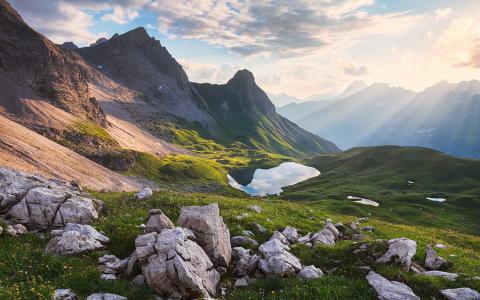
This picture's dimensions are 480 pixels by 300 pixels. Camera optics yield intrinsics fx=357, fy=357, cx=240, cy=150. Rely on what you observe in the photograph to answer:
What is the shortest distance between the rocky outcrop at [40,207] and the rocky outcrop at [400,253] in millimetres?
17205

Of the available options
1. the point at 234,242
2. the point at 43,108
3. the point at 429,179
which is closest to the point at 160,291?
the point at 234,242

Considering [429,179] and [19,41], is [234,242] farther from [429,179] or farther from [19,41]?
[19,41]

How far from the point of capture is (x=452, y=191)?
12538cm

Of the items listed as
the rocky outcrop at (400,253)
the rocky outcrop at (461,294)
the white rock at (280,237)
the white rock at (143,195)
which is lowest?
the white rock at (143,195)

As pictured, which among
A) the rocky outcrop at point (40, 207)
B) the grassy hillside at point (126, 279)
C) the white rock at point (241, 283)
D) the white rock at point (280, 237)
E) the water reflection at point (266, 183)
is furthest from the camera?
the water reflection at point (266, 183)

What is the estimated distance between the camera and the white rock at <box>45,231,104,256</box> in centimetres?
1647

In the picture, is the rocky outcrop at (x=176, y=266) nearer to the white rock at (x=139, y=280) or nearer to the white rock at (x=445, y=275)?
the white rock at (x=139, y=280)

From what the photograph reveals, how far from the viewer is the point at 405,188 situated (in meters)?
132

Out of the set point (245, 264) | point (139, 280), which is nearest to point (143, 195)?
point (245, 264)

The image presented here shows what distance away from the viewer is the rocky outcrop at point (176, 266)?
14.2m

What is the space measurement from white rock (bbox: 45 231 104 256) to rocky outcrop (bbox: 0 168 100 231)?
3.80 metres

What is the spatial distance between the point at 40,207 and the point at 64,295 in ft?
31.8

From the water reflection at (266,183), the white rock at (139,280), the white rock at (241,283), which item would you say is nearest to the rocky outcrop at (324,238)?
the white rock at (241,283)

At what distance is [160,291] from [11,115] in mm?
111217
